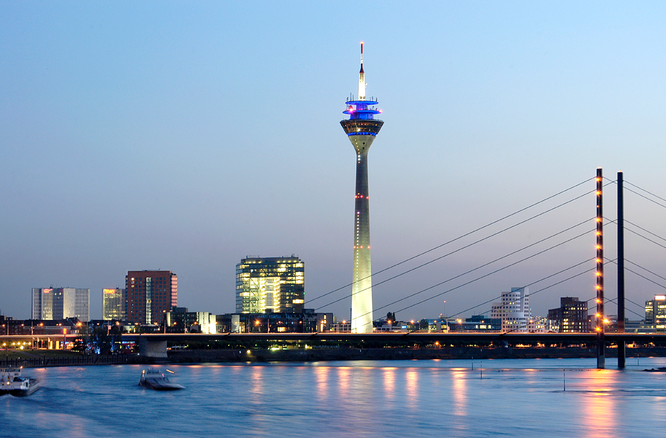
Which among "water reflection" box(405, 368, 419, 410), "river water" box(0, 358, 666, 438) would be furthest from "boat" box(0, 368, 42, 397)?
"water reflection" box(405, 368, 419, 410)

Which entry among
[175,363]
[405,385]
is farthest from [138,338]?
[405,385]

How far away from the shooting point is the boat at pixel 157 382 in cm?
8238

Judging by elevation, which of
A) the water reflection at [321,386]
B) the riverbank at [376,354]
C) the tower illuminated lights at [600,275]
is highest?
the tower illuminated lights at [600,275]

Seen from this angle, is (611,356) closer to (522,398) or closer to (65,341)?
(65,341)

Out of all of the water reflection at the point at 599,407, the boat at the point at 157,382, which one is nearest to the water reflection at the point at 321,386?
the boat at the point at 157,382

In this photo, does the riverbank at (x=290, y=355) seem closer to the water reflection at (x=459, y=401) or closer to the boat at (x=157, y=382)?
the boat at (x=157, y=382)

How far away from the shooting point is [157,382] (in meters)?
85.1

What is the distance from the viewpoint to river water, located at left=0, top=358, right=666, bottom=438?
5288 cm

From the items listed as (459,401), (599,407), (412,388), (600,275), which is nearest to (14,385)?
(412,388)

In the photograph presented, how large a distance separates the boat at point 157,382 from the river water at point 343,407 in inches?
68.1

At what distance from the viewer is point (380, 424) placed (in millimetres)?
55531

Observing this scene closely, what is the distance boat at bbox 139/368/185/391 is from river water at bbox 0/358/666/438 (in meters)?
1.73

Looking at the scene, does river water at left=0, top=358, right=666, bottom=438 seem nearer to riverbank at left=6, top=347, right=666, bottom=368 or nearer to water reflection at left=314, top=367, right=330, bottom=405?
water reflection at left=314, top=367, right=330, bottom=405

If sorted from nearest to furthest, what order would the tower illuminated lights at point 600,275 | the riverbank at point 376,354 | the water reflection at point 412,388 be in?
the water reflection at point 412,388 → the tower illuminated lights at point 600,275 → the riverbank at point 376,354
